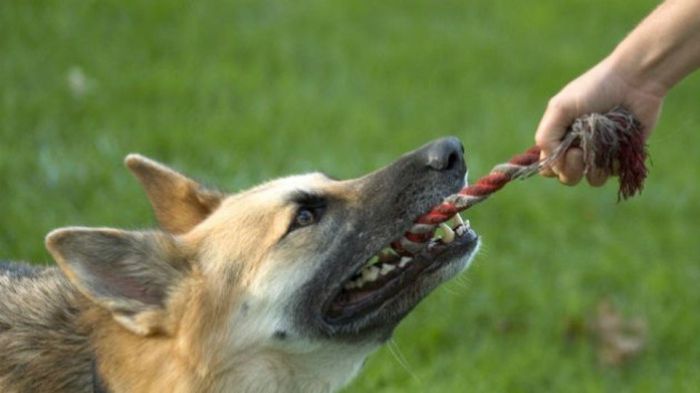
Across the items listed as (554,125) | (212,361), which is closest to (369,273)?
(212,361)

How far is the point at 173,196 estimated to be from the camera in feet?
17.0

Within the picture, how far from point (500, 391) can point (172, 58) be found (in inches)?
185

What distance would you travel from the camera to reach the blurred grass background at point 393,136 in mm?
6840

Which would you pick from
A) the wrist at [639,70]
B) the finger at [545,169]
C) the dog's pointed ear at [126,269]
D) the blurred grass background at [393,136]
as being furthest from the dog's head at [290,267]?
the blurred grass background at [393,136]

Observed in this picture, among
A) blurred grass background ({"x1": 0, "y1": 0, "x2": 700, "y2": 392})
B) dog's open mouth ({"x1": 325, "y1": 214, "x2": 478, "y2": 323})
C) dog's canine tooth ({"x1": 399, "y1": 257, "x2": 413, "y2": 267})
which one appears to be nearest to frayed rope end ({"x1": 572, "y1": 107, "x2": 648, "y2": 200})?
dog's open mouth ({"x1": 325, "y1": 214, "x2": 478, "y2": 323})

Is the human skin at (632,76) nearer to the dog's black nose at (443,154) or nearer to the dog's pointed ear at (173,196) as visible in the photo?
the dog's black nose at (443,154)

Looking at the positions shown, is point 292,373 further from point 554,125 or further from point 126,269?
point 554,125

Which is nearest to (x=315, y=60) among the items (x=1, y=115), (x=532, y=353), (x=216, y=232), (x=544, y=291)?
(x=1, y=115)

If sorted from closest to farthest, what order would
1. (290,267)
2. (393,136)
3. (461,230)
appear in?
(290,267), (461,230), (393,136)

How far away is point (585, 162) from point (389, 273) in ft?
2.75

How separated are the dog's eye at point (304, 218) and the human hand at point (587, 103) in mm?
899

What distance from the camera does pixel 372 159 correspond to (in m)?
8.77

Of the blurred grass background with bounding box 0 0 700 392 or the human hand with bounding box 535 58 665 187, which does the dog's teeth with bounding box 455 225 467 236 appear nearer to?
the human hand with bounding box 535 58 665 187

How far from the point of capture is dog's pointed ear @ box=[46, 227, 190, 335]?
4395mm
